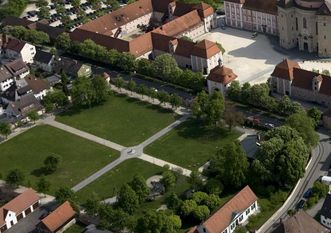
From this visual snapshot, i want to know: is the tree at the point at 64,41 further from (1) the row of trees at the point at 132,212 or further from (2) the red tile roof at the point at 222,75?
(1) the row of trees at the point at 132,212

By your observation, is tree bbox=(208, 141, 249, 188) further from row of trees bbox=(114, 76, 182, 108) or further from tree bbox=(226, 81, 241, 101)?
→ row of trees bbox=(114, 76, 182, 108)

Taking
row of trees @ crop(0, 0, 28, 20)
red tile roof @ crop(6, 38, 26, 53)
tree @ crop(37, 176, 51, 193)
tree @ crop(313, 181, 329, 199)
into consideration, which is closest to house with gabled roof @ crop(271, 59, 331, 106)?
tree @ crop(313, 181, 329, 199)

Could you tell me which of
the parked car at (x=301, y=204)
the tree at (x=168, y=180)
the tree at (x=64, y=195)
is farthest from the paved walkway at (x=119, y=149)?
the parked car at (x=301, y=204)

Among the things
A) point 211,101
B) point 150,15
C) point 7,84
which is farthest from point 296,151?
point 150,15

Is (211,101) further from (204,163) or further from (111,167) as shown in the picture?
(111,167)

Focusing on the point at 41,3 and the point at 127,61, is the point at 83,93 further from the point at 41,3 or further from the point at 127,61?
the point at 41,3

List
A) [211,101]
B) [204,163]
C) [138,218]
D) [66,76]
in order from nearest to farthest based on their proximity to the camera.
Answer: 1. [138,218]
2. [204,163]
3. [211,101]
4. [66,76]

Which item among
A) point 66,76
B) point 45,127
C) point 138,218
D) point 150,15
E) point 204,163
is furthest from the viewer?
point 150,15
